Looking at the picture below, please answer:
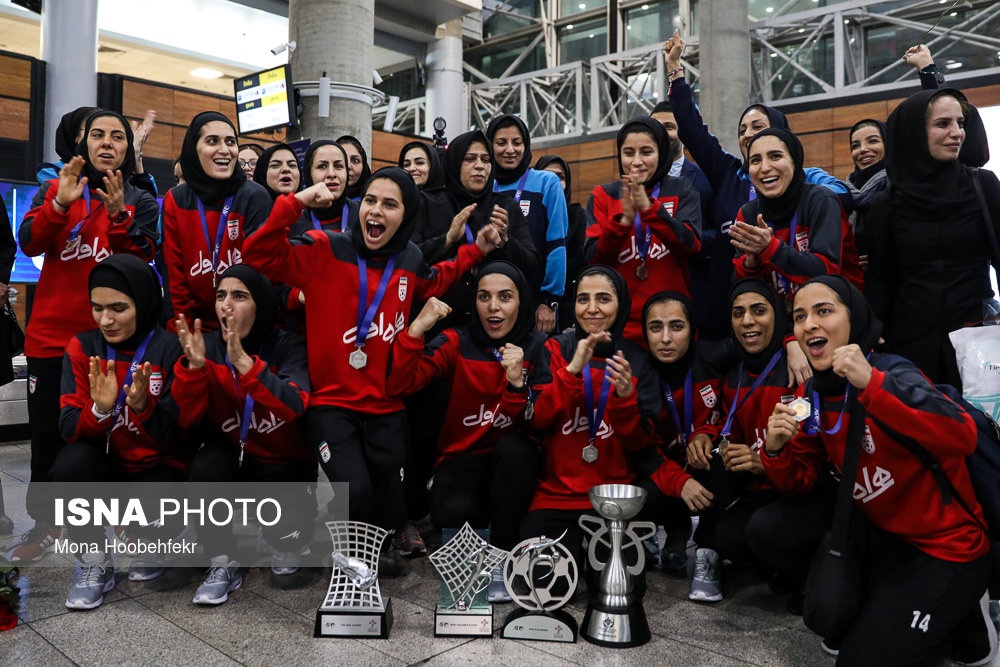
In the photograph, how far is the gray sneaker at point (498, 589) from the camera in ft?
9.52

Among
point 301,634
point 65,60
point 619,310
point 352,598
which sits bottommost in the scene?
point 301,634

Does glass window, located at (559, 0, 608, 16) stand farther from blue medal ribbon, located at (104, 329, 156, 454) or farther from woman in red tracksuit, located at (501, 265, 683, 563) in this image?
blue medal ribbon, located at (104, 329, 156, 454)

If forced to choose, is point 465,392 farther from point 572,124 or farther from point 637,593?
point 572,124

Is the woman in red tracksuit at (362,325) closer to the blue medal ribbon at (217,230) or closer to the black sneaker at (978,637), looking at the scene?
Answer: the blue medal ribbon at (217,230)

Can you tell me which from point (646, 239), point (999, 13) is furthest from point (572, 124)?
point (646, 239)

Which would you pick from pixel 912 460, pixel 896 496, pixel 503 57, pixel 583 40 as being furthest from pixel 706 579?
pixel 503 57

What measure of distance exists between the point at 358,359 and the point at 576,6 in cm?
1342

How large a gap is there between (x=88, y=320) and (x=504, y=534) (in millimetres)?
2019

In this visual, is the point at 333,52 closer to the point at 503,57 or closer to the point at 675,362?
the point at 675,362

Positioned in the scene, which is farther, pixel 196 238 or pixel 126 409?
pixel 196 238

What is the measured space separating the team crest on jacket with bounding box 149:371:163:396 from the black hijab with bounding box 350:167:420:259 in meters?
0.92

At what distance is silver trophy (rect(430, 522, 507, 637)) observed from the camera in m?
2.59

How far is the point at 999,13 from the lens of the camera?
29.3 ft

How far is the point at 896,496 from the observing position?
2.43m
